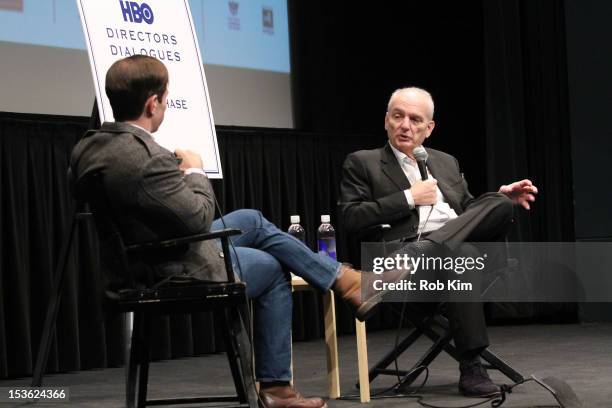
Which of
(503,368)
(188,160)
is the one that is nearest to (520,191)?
(503,368)

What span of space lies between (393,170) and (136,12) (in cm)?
117

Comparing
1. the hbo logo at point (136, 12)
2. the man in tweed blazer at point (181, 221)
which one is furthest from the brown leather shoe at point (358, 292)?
the hbo logo at point (136, 12)

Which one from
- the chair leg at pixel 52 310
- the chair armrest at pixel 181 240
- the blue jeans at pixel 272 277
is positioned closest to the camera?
the chair armrest at pixel 181 240

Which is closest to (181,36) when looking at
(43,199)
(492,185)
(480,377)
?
(43,199)

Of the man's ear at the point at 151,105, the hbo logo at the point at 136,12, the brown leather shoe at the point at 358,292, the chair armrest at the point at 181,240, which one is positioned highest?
the hbo logo at the point at 136,12

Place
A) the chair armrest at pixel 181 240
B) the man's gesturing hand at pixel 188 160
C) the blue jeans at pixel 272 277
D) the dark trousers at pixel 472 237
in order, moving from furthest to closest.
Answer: the dark trousers at pixel 472 237 < the blue jeans at pixel 272 277 < the man's gesturing hand at pixel 188 160 < the chair armrest at pixel 181 240

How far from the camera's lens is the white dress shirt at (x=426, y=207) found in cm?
352

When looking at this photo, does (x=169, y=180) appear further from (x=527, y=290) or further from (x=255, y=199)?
(x=527, y=290)

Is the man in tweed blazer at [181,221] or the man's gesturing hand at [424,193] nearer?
the man in tweed blazer at [181,221]

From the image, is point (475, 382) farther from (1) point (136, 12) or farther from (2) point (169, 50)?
(1) point (136, 12)

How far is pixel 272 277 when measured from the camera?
2877 mm

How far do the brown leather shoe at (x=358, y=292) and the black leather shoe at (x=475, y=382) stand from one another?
0.52 meters

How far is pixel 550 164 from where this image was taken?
6156 millimetres

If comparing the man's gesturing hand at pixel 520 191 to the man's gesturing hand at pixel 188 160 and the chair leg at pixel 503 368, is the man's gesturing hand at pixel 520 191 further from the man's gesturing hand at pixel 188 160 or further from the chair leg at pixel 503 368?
the man's gesturing hand at pixel 188 160
